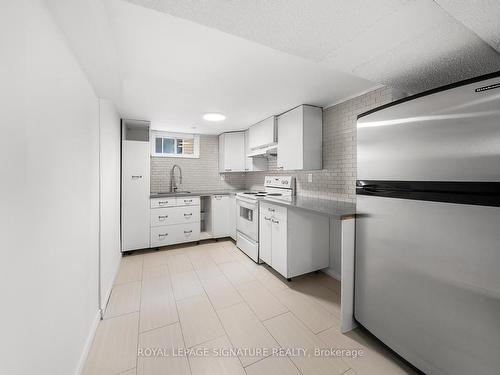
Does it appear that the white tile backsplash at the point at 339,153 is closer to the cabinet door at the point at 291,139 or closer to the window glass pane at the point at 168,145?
the cabinet door at the point at 291,139

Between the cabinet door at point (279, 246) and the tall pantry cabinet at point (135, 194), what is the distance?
2127mm

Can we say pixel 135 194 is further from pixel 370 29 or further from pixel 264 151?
pixel 370 29

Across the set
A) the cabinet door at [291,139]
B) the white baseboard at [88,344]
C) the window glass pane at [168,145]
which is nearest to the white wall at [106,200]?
the white baseboard at [88,344]

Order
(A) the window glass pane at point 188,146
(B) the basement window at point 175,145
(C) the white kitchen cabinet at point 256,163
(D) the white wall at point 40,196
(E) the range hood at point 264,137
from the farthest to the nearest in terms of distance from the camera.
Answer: (A) the window glass pane at point 188,146, (B) the basement window at point 175,145, (C) the white kitchen cabinet at point 256,163, (E) the range hood at point 264,137, (D) the white wall at point 40,196

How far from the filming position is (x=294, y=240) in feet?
8.04

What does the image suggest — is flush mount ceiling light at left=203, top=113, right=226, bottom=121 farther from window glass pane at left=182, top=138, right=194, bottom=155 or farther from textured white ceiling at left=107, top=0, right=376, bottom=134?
window glass pane at left=182, top=138, right=194, bottom=155

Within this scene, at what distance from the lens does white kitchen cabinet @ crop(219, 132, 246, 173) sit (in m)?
4.22

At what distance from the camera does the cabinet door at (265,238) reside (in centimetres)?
272

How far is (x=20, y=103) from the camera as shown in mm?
750

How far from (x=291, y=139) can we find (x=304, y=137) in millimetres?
208

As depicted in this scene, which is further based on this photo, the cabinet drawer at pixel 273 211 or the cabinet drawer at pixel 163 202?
the cabinet drawer at pixel 163 202

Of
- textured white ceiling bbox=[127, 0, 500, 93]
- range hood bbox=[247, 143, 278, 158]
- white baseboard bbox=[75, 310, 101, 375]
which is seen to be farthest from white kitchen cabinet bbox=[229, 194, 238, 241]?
textured white ceiling bbox=[127, 0, 500, 93]

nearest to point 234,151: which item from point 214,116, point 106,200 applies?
point 214,116

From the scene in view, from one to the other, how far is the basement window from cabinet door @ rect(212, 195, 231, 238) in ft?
3.80
